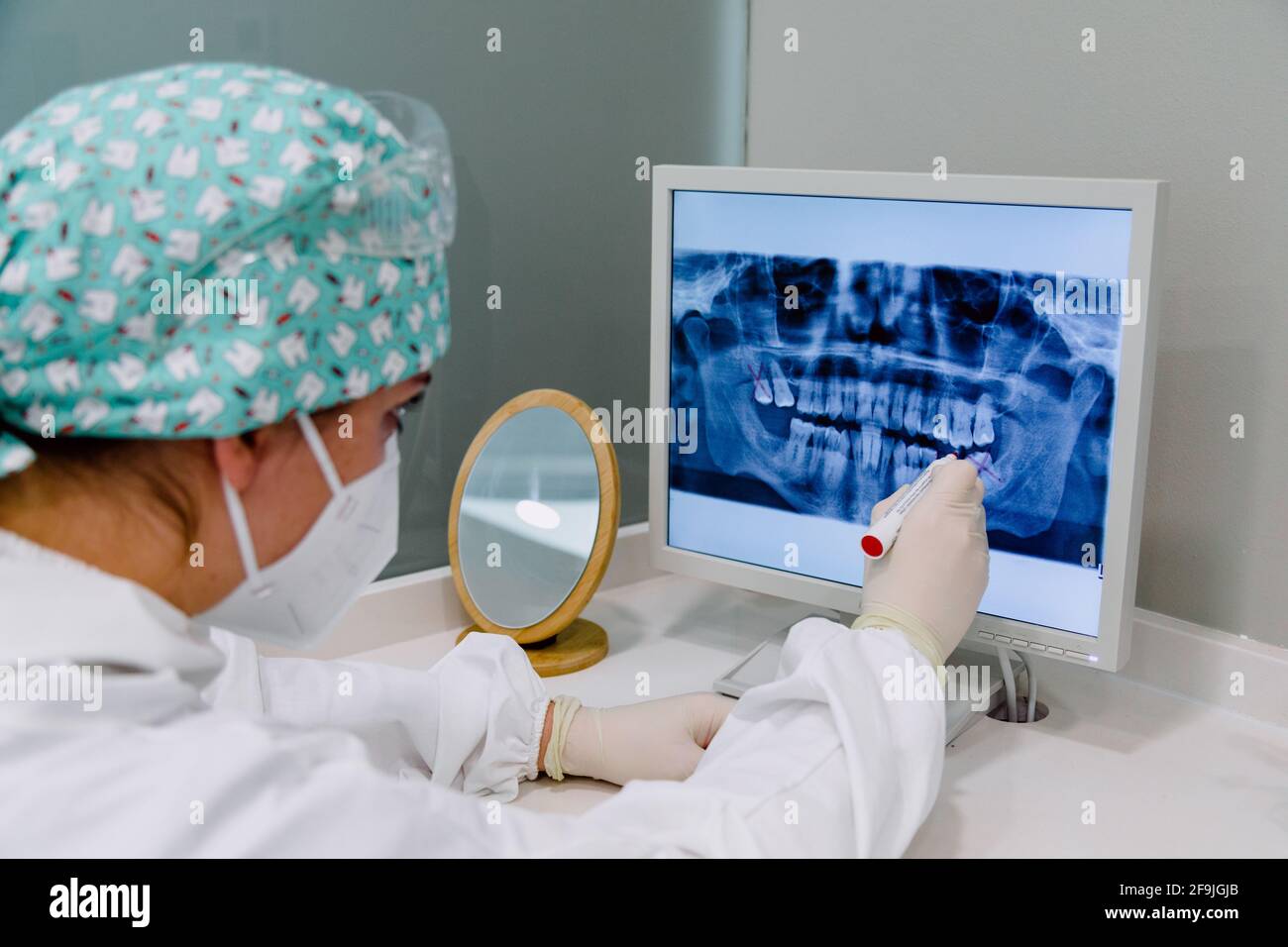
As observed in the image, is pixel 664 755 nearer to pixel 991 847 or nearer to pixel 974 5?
pixel 991 847

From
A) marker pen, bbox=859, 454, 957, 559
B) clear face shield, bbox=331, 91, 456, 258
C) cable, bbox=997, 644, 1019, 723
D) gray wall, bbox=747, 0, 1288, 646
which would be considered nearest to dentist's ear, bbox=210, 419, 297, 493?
clear face shield, bbox=331, 91, 456, 258

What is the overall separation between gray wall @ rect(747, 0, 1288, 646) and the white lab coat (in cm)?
47

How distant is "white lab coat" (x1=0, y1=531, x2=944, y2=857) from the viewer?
659mm

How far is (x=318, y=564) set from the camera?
2.81 ft

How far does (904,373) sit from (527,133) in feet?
1.94

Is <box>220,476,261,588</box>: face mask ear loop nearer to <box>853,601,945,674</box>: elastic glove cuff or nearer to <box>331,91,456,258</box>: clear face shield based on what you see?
<box>331,91,456,258</box>: clear face shield

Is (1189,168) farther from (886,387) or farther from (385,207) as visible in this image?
(385,207)

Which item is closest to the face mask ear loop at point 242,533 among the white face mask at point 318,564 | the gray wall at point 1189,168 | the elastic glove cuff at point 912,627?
the white face mask at point 318,564

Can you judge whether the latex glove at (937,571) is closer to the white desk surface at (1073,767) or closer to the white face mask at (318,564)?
the white desk surface at (1073,767)

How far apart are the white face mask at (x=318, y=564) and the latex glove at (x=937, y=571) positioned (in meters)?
0.42

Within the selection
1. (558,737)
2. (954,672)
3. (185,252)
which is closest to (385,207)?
(185,252)

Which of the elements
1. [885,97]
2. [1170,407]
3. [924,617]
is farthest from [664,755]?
[885,97]

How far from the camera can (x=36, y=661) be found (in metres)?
0.68

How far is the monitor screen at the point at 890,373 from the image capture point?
42.2 inches
